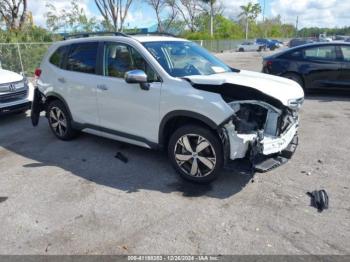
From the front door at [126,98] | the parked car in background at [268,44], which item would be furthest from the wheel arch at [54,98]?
the parked car in background at [268,44]

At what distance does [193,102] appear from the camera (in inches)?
152

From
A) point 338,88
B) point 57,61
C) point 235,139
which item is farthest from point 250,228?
point 338,88

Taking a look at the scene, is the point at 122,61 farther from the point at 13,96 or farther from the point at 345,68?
the point at 345,68

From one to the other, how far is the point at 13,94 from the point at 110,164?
12.8ft

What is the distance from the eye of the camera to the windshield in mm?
4340

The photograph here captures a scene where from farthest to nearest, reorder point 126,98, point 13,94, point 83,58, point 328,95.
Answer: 1. point 328,95
2. point 13,94
3. point 83,58
4. point 126,98

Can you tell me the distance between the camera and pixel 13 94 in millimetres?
7348

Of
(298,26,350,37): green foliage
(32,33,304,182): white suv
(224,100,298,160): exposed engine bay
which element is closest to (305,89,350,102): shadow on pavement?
(32,33,304,182): white suv

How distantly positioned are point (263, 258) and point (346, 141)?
3700 millimetres

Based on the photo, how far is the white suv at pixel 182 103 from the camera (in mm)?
3809

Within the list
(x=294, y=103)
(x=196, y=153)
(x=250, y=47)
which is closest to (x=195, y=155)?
(x=196, y=153)

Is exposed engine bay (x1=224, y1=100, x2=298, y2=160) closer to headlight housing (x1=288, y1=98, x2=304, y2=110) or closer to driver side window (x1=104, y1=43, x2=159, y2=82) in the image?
headlight housing (x1=288, y1=98, x2=304, y2=110)

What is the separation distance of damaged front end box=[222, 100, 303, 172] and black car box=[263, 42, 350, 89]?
529cm

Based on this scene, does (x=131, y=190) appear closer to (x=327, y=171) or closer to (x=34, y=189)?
(x=34, y=189)
